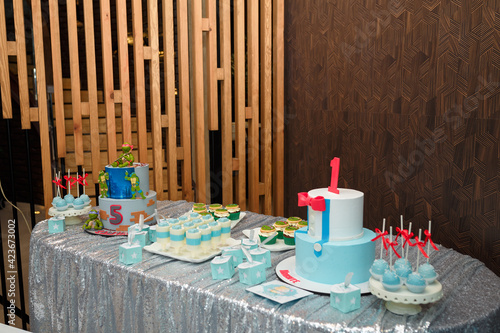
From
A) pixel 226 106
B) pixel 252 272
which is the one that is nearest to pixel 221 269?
pixel 252 272

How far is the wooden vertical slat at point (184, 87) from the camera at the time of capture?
2.84 m

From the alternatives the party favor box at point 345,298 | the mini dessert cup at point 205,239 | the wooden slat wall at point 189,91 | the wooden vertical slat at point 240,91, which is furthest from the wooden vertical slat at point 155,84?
the party favor box at point 345,298

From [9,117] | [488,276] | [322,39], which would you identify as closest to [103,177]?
[9,117]

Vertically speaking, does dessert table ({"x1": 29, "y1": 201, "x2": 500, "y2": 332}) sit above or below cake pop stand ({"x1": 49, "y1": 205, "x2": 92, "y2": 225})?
below

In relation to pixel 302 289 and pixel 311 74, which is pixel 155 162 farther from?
pixel 302 289

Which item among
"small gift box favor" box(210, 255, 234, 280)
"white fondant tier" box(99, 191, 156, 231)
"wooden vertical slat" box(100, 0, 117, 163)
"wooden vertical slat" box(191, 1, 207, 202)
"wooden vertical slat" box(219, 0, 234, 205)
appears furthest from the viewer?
"wooden vertical slat" box(219, 0, 234, 205)

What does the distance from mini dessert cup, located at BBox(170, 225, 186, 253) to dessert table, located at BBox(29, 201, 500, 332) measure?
63 mm

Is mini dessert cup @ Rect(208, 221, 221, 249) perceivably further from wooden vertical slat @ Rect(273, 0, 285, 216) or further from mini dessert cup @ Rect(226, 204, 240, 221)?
wooden vertical slat @ Rect(273, 0, 285, 216)

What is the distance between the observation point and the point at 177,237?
170 cm

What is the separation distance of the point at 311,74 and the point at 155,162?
1107 mm

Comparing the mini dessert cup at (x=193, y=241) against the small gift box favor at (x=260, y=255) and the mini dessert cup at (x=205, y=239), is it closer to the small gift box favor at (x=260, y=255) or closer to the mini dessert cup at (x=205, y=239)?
the mini dessert cup at (x=205, y=239)

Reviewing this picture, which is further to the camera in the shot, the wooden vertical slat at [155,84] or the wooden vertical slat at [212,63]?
the wooden vertical slat at [212,63]

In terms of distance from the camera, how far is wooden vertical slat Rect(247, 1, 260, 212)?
311 centimetres

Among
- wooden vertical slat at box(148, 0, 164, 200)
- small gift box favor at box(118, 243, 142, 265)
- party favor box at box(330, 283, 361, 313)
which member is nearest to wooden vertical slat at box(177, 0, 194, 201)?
wooden vertical slat at box(148, 0, 164, 200)
